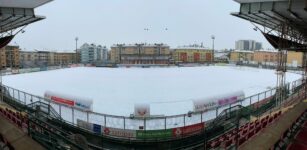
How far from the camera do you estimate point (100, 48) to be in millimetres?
105750

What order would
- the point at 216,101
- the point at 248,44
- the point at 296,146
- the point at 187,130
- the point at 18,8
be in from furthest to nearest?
the point at 248,44 < the point at 216,101 < the point at 18,8 < the point at 187,130 < the point at 296,146

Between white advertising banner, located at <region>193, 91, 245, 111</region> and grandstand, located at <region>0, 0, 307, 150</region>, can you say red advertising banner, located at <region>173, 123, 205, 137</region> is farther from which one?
white advertising banner, located at <region>193, 91, 245, 111</region>

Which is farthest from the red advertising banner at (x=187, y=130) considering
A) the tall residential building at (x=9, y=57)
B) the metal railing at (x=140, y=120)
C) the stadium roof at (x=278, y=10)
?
the tall residential building at (x=9, y=57)

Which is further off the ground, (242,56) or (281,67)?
(242,56)

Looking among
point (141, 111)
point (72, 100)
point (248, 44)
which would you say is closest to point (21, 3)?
point (72, 100)

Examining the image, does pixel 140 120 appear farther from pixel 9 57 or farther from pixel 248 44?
pixel 248 44

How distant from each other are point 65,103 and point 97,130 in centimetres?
318

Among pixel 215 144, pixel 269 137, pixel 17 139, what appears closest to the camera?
pixel 17 139

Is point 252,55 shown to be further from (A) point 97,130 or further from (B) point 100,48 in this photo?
(A) point 97,130

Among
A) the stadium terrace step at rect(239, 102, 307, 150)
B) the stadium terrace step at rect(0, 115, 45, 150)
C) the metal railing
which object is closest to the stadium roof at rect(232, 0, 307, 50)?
the stadium terrace step at rect(239, 102, 307, 150)

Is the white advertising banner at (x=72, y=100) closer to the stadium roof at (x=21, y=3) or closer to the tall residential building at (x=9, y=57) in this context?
the stadium roof at (x=21, y=3)

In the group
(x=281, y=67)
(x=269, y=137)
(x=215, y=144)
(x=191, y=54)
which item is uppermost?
(x=191, y=54)

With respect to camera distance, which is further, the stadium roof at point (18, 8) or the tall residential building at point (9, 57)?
the tall residential building at point (9, 57)

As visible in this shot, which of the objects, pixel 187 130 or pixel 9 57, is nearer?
pixel 187 130
